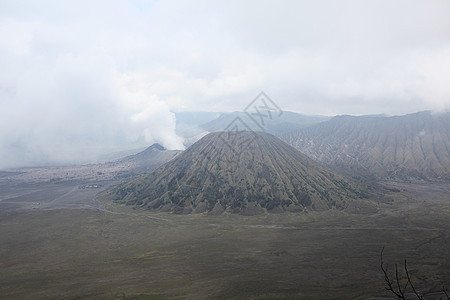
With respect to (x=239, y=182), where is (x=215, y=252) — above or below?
below

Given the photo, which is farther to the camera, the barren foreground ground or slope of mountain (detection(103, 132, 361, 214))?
slope of mountain (detection(103, 132, 361, 214))

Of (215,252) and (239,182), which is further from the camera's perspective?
(239,182)

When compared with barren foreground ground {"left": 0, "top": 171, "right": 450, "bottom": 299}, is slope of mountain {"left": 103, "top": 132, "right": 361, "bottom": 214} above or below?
above

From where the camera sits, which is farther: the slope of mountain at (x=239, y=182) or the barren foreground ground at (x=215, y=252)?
the slope of mountain at (x=239, y=182)

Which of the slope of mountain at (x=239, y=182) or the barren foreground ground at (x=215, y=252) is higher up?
the slope of mountain at (x=239, y=182)

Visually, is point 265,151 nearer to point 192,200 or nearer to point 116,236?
point 192,200
